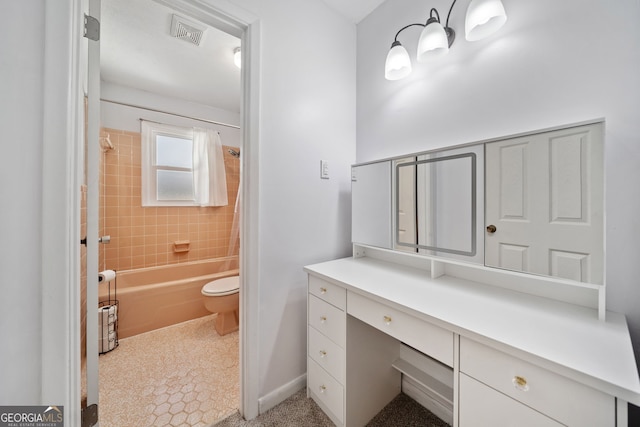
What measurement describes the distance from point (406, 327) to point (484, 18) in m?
1.28

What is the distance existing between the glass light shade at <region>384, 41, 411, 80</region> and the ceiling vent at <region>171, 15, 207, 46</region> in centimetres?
128

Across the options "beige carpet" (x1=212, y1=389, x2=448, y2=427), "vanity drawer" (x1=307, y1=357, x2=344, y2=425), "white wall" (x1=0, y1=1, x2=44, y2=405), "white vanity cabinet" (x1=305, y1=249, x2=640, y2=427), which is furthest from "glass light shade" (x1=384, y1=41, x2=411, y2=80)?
"beige carpet" (x1=212, y1=389, x2=448, y2=427)

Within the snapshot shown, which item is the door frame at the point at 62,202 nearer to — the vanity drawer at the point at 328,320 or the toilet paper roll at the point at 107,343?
A: the vanity drawer at the point at 328,320

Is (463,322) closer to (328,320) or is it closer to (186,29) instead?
(328,320)

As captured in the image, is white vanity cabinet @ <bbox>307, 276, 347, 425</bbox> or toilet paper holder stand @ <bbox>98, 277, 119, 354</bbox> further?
toilet paper holder stand @ <bbox>98, 277, 119, 354</bbox>

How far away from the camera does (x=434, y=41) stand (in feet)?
3.71

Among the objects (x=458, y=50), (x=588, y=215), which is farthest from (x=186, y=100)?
(x=588, y=215)

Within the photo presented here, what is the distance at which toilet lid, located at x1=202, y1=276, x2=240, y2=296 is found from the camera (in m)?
2.08

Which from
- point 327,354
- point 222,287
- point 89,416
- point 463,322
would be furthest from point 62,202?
point 222,287

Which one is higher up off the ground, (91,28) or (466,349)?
(91,28)

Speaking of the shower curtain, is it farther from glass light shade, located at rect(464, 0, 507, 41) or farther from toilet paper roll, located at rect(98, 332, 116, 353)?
→ glass light shade, located at rect(464, 0, 507, 41)

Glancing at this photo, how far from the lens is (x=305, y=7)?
1.44 meters

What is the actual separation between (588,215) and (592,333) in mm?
367

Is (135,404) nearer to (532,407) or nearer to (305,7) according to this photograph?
(532,407)
